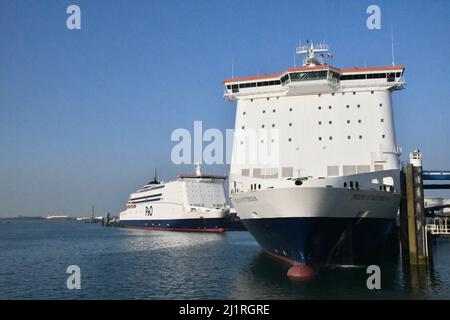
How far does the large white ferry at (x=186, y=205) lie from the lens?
7725cm

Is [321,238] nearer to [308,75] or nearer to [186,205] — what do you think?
[308,75]

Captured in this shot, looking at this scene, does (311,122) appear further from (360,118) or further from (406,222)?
(406,222)

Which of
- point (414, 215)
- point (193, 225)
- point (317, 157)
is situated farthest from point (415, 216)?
point (193, 225)

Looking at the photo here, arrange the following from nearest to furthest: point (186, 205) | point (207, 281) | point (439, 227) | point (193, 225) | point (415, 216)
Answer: point (207, 281)
point (415, 216)
point (439, 227)
point (193, 225)
point (186, 205)

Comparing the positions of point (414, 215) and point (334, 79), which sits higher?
point (334, 79)

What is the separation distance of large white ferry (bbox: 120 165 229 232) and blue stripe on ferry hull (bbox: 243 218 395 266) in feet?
169

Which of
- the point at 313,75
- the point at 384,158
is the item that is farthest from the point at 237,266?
the point at 313,75

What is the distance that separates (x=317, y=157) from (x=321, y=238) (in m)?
6.68

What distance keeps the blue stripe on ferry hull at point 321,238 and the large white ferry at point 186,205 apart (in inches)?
2032

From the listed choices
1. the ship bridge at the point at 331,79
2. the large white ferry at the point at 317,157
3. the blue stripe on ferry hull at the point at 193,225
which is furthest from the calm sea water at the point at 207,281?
the blue stripe on ferry hull at the point at 193,225

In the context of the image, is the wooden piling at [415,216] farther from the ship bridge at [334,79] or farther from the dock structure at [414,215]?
the ship bridge at [334,79]

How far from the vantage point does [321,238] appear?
22109mm

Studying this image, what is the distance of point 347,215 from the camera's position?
890 inches

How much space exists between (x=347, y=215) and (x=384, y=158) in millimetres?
6210
